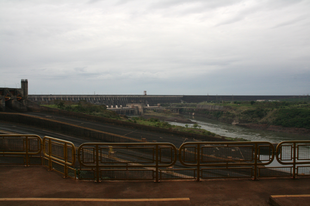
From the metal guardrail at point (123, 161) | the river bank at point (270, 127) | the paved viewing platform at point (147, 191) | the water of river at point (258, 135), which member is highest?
the metal guardrail at point (123, 161)

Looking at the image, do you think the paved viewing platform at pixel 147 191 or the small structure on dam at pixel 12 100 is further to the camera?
the small structure on dam at pixel 12 100

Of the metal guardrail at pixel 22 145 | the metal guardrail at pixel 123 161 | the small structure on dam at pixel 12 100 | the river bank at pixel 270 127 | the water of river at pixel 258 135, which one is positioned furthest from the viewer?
the river bank at pixel 270 127

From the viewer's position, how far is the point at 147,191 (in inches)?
210

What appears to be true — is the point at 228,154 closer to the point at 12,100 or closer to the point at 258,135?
the point at 12,100

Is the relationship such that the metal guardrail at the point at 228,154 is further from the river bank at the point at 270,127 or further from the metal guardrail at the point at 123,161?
the river bank at the point at 270,127

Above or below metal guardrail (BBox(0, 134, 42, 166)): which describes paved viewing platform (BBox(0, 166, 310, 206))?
below

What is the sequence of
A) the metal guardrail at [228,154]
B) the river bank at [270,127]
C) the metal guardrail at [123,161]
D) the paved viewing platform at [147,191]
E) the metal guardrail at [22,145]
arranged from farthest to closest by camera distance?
1. the river bank at [270,127]
2. the metal guardrail at [22,145]
3. the metal guardrail at [228,154]
4. the metal guardrail at [123,161]
5. the paved viewing platform at [147,191]

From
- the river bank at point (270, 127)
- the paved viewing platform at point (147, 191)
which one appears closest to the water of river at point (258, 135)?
the river bank at point (270, 127)

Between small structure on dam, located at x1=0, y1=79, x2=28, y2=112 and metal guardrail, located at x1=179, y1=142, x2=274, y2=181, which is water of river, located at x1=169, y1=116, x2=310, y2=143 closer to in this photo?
metal guardrail, located at x1=179, y1=142, x2=274, y2=181

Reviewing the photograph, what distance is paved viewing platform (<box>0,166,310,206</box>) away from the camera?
4715 millimetres

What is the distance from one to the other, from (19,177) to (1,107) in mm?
43432

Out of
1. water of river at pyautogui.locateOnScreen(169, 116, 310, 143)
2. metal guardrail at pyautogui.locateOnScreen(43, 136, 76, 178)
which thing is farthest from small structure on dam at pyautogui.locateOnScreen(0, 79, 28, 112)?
water of river at pyautogui.locateOnScreen(169, 116, 310, 143)

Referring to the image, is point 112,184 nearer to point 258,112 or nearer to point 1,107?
→ point 1,107

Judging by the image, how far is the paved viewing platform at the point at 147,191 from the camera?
186 inches
